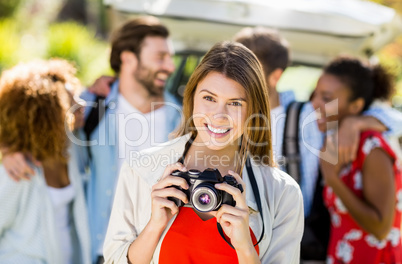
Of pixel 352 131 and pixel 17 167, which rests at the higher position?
pixel 352 131

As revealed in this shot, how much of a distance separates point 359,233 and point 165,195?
64.8 inches

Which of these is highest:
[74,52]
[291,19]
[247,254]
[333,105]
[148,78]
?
[74,52]

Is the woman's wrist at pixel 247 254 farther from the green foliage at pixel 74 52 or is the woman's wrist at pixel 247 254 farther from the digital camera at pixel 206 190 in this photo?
the green foliage at pixel 74 52

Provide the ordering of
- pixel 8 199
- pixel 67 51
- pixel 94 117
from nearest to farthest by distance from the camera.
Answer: pixel 8 199
pixel 94 117
pixel 67 51

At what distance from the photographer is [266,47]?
10.9ft

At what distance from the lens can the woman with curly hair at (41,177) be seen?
2.68m

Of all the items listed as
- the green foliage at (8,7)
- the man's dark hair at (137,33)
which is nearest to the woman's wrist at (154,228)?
the man's dark hair at (137,33)

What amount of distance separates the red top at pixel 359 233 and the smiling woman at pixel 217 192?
3.47 feet

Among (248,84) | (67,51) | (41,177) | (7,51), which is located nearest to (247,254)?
(248,84)

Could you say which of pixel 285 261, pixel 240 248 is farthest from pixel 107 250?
pixel 285 261

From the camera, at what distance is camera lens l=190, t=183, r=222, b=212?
72.9 inches

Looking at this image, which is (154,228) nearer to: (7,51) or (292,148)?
(292,148)

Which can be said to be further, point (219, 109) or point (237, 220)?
point (219, 109)

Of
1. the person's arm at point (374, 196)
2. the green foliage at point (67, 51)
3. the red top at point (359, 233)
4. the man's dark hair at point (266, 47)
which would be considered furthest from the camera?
the green foliage at point (67, 51)
